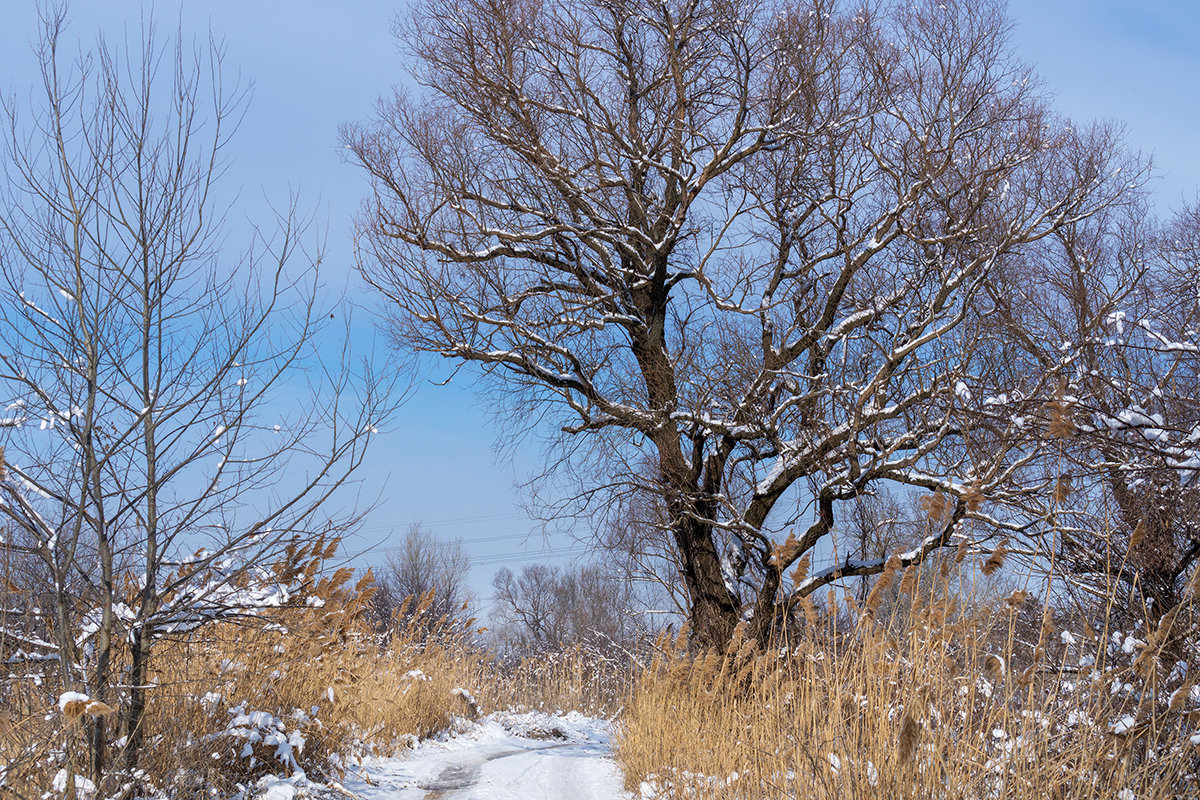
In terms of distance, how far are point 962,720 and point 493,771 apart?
4698 millimetres

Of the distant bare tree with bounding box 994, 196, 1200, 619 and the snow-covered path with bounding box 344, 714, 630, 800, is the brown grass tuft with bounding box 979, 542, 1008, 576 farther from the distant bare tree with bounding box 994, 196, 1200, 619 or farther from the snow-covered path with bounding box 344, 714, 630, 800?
the snow-covered path with bounding box 344, 714, 630, 800

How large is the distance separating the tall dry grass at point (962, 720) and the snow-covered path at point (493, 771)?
6.44 feet

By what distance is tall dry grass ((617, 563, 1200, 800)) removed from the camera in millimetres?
2852

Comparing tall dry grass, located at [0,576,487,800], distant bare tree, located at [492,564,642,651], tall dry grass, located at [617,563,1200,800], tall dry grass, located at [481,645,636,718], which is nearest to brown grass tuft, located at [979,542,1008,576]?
tall dry grass, located at [617,563,1200,800]

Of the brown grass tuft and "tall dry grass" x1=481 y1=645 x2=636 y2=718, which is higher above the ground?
the brown grass tuft

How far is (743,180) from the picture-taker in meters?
10.4

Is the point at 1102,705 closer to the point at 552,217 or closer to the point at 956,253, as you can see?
the point at 956,253

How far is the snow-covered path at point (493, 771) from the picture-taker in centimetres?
579

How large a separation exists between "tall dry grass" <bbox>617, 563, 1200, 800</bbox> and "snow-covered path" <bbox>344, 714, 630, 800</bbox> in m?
1.96

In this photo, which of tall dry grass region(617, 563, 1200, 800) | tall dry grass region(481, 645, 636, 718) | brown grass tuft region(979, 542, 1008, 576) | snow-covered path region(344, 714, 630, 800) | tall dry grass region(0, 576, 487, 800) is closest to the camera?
tall dry grass region(617, 563, 1200, 800)

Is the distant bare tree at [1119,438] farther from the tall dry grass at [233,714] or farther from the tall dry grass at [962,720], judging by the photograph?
the tall dry grass at [233,714]

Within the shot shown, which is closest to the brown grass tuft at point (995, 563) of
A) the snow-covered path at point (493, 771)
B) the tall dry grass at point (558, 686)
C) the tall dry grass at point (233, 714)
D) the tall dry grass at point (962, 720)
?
the tall dry grass at point (962, 720)

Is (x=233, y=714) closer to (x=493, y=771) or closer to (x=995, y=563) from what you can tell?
(x=493, y=771)

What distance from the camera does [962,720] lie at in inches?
125
